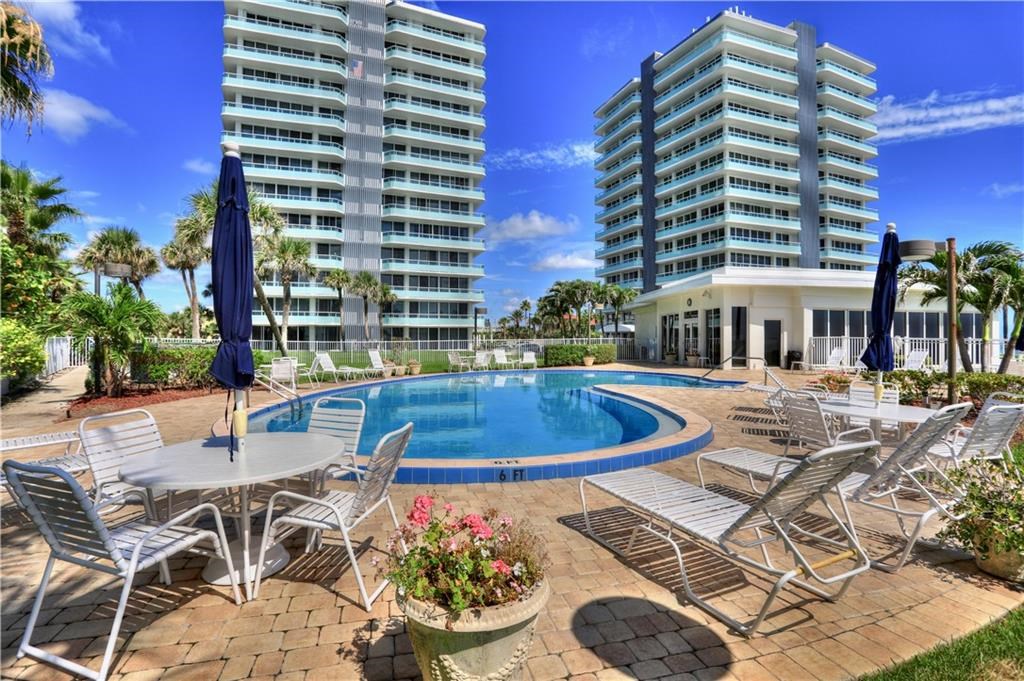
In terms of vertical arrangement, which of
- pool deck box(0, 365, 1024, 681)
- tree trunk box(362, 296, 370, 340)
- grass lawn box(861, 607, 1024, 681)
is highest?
tree trunk box(362, 296, 370, 340)

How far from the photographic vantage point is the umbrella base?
307 cm

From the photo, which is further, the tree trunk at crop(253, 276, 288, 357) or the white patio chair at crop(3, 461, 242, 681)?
the tree trunk at crop(253, 276, 288, 357)

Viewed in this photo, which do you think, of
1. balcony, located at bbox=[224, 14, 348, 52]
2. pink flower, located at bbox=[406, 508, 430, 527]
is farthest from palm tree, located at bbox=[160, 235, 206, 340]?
pink flower, located at bbox=[406, 508, 430, 527]

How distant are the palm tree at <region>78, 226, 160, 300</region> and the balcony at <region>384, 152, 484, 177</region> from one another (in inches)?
771

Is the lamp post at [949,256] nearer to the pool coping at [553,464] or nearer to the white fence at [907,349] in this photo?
the pool coping at [553,464]

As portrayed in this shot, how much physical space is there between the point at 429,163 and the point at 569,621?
44.3m

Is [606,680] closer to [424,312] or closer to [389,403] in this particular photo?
[389,403]

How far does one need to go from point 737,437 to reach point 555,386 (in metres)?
9.48

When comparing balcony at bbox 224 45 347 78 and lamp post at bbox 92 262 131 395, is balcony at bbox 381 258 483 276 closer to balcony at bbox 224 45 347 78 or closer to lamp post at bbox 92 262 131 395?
balcony at bbox 224 45 347 78

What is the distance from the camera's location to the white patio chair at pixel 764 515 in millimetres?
2381

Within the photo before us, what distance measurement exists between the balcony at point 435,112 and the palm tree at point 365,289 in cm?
1539

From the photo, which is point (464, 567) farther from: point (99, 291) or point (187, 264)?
point (187, 264)

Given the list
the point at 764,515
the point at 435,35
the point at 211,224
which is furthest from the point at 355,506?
the point at 435,35

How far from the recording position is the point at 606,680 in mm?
2156
